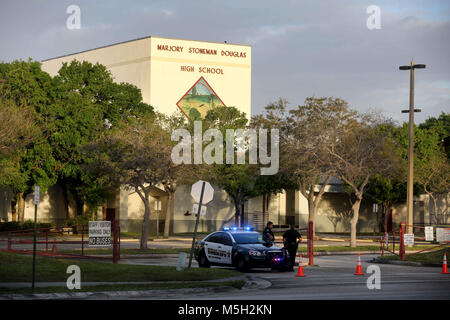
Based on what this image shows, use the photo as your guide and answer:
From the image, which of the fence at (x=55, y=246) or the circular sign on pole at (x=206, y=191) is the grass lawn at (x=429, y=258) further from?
the fence at (x=55, y=246)

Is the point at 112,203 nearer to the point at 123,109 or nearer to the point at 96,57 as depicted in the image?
the point at 123,109

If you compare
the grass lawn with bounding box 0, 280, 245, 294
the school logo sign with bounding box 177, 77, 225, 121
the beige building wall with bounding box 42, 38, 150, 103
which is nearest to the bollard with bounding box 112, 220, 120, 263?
the grass lawn with bounding box 0, 280, 245, 294

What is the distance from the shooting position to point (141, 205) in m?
66.6

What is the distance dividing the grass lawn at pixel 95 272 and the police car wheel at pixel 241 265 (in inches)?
77.9

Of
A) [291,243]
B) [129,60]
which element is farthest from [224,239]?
[129,60]

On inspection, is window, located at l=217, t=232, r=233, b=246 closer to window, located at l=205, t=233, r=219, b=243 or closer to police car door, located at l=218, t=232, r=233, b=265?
police car door, located at l=218, t=232, r=233, b=265

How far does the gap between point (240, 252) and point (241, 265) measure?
46cm

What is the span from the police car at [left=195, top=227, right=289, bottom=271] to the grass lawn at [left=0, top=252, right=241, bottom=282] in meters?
2.18

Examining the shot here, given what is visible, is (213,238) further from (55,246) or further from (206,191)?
(55,246)

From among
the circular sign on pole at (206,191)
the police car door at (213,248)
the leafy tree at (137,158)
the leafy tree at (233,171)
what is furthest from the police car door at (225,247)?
the leafy tree at (233,171)

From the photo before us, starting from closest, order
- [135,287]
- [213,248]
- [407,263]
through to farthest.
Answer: [135,287], [213,248], [407,263]

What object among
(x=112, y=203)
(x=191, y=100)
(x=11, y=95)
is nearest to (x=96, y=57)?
(x=191, y=100)

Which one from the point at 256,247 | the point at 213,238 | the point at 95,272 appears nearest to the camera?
the point at 95,272

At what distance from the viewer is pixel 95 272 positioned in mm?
21031
